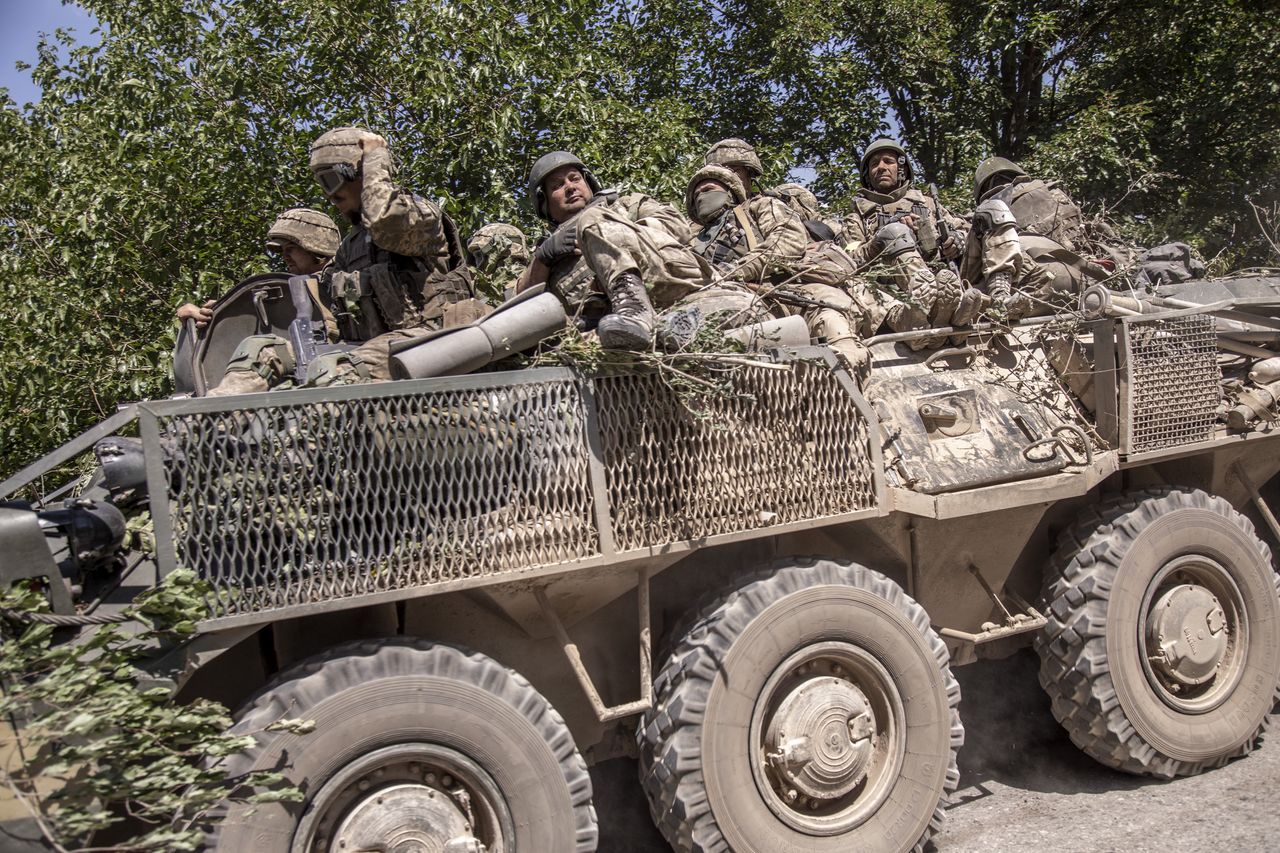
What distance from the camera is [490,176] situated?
8.50m

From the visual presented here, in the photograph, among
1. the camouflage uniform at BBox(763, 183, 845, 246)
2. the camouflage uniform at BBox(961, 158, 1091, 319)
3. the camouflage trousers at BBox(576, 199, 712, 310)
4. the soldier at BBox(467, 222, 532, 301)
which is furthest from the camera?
the camouflage uniform at BBox(763, 183, 845, 246)

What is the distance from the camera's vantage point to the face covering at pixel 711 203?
6568 mm

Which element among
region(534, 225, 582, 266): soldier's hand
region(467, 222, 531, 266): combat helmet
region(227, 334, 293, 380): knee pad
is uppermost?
region(467, 222, 531, 266): combat helmet

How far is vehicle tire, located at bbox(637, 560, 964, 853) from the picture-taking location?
4418 millimetres

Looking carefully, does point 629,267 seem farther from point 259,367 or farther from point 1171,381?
point 1171,381

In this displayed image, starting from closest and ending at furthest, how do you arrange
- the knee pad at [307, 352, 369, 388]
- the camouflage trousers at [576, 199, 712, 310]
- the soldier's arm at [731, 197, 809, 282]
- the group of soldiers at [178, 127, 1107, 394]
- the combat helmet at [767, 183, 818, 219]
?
the knee pad at [307, 352, 369, 388] → the camouflage trousers at [576, 199, 712, 310] → the group of soldiers at [178, 127, 1107, 394] → the soldier's arm at [731, 197, 809, 282] → the combat helmet at [767, 183, 818, 219]

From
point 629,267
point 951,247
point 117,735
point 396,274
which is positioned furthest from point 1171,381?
point 117,735

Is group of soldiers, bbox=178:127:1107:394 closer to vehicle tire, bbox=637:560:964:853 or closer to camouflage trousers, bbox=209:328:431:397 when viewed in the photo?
camouflage trousers, bbox=209:328:431:397

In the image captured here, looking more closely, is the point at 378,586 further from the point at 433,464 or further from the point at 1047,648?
the point at 1047,648

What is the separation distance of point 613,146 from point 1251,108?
7575 millimetres

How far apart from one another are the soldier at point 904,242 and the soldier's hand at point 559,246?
162 cm

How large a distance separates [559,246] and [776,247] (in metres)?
1.26

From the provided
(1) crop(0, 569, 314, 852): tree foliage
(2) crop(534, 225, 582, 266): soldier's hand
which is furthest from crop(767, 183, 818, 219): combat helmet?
(1) crop(0, 569, 314, 852): tree foliage

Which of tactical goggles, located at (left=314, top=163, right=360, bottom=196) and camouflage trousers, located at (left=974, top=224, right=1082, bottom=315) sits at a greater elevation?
tactical goggles, located at (left=314, top=163, right=360, bottom=196)
